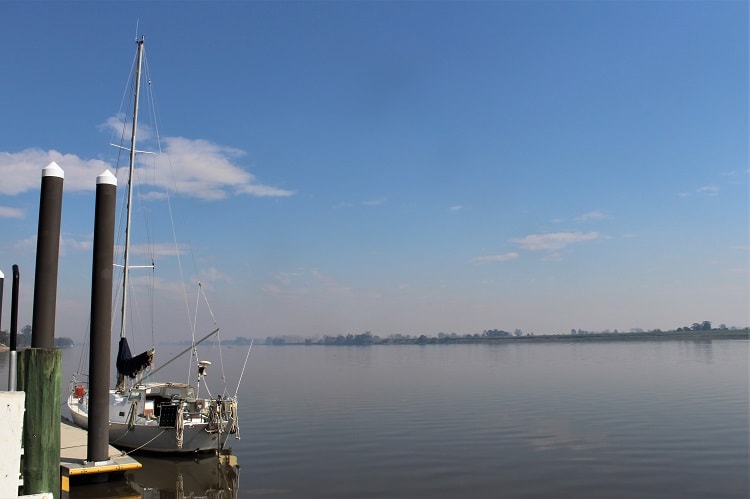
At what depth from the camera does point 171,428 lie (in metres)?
25.6

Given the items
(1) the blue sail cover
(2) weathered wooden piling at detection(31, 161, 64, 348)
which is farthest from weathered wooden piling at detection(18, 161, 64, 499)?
(1) the blue sail cover

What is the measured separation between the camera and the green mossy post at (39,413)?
11008mm

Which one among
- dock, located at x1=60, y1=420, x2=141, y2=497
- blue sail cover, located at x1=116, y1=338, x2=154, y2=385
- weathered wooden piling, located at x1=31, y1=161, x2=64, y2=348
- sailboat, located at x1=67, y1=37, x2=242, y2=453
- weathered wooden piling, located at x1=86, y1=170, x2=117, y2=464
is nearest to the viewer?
weathered wooden piling, located at x1=31, y1=161, x2=64, y2=348

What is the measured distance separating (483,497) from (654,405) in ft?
85.2

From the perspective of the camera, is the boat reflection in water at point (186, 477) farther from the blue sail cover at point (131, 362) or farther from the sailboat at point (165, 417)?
the blue sail cover at point (131, 362)

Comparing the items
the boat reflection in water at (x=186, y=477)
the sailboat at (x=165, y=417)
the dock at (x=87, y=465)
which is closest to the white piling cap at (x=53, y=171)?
the dock at (x=87, y=465)

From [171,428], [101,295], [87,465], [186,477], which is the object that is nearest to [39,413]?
[101,295]

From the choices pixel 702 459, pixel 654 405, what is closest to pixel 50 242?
pixel 702 459

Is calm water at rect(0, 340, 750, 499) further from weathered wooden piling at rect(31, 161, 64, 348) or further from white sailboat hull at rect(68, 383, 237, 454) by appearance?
weathered wooden piling at rect(31, 161, 64, 348)

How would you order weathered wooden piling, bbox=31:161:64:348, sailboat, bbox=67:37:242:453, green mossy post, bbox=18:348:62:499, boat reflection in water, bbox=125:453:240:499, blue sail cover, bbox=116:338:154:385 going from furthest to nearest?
blue sail cover, bbox=116:338:154:385 → sailboat, bbox=67:37:242:453 → boat reflection in water, bbox=125:453:240:499 → weathered wooden piling, bbox=31:161:64:348 → green mossy post, bbox=18:348:62:499

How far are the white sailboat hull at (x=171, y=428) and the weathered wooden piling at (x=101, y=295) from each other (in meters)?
7.17

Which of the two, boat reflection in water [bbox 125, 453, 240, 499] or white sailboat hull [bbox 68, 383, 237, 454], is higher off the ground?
white sailboat hull [bbox 68, 383, 237, 454]

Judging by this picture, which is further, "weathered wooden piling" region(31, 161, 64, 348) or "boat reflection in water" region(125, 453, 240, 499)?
"boat reflection in water" region(125, 453, 240, 499)

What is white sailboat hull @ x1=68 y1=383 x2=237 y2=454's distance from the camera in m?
25.7
